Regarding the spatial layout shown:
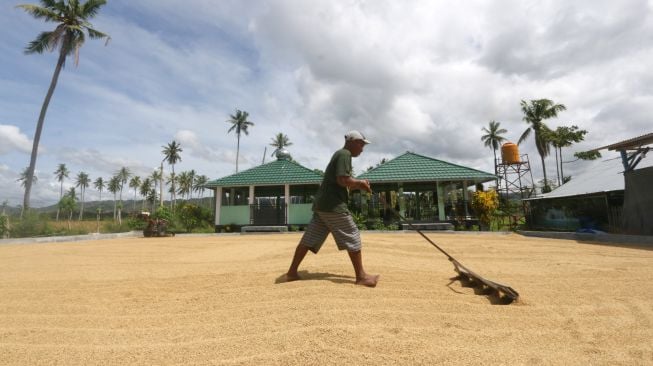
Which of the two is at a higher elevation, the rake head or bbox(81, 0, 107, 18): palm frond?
bbox(81, 0, 107, 18): palm frond

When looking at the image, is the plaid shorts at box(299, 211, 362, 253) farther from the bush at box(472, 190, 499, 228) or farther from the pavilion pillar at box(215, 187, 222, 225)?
the pavilion pillar at box(215, 187, 222, 225)

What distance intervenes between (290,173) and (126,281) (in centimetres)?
1345

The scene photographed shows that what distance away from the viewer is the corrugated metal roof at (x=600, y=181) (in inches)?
447

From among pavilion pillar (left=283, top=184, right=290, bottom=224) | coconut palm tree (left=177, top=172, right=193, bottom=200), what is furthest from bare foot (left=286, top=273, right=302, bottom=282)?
coconut palm tree (left=177, top=172, right=193, bottom=200)

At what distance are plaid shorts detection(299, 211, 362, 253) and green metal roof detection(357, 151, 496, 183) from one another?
490 inches

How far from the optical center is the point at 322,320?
205 cm

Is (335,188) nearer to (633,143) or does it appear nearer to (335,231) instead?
(335,231)

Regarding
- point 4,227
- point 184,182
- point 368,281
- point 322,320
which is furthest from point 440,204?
point 184,182

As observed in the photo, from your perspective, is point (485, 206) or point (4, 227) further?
point (485, 206)

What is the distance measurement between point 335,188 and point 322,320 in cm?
138

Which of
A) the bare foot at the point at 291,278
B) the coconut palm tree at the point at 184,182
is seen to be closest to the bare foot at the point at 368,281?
the bare foot at the point at 291,278

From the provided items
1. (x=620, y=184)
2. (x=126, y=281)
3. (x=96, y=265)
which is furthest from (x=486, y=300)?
(x=620, y=184)

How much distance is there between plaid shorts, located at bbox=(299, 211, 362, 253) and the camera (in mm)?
3037

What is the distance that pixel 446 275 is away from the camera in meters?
3.69
